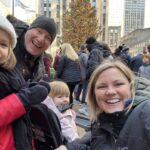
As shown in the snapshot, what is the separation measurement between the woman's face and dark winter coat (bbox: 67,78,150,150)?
0.24ft

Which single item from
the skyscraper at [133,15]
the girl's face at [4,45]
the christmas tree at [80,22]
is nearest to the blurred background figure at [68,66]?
the girl's face at [4,45]

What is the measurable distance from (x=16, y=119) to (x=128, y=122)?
1.86 feet

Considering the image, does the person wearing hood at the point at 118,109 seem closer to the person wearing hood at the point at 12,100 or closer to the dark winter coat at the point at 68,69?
the person wearing hood at the point at 12,100

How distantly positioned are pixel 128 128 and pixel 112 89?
39 centimetres

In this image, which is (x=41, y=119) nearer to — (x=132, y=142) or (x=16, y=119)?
(x=16, y=119)

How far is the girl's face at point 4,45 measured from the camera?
2.28 meters

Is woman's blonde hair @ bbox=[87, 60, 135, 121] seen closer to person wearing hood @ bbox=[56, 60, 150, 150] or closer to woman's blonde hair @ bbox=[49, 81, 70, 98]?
person wearing hood @ bbox=[56, 60, 150, 150]

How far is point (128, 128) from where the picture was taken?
84.5 inches

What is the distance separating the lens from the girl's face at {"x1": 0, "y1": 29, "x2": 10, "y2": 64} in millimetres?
2277

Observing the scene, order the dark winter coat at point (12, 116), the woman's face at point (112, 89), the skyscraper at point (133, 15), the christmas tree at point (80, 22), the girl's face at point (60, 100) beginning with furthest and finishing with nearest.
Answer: the skyscraper at point (133, 15), the christmas tree at point (80, 22), the girl's face at point (60, 100), the woman's face at point (112, 89), the dark winter coat at point (12, 116)

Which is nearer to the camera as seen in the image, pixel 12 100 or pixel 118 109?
pixel 12 100

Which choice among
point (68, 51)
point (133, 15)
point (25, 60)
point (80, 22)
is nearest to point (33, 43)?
point (25, 60)

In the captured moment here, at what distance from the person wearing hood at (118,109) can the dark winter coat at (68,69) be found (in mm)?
6860

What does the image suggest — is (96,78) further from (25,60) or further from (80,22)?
(80,22)
